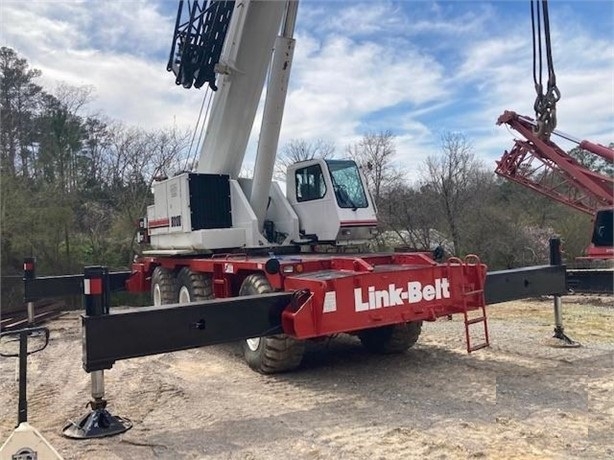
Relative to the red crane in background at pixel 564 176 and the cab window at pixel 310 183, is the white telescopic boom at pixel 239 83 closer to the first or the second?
the cab window at pixel 310 183

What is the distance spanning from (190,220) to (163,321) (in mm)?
3910

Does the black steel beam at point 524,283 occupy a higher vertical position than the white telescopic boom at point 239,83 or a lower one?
lower

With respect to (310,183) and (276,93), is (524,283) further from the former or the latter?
(276,93)

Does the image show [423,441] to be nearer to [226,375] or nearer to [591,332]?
[226,375]

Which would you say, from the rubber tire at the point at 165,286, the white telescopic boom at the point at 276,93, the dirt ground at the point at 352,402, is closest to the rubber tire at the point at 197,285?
the dirt ground at the point at 352,402

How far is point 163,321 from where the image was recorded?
4520mm

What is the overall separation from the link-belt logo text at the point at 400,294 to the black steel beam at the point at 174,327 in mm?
734

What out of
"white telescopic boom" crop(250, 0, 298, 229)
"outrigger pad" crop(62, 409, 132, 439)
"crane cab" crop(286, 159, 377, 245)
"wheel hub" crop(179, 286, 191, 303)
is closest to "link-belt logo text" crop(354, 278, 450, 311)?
"outrigger pad" crop(62, 409, 132, 439)

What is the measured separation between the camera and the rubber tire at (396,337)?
694cm

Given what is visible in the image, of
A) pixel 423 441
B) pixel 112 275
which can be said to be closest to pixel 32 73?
pixel 112 275

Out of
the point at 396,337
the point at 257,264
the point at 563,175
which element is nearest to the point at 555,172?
the point at 563,175

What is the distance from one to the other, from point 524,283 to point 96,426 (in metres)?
5.07

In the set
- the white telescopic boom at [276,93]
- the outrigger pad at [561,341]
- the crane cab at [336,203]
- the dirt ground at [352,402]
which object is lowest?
the dirt ground at [352,402]

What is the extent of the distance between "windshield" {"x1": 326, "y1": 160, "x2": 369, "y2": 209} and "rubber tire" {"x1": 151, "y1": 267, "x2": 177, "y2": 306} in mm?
3317
